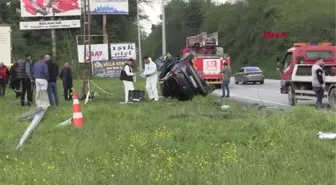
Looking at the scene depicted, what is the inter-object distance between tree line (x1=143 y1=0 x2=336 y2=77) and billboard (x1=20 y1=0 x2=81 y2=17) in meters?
23.6

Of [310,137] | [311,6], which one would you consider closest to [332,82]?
[310,137]

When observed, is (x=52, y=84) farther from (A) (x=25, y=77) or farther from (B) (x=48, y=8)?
(B) (x=48, y=8)

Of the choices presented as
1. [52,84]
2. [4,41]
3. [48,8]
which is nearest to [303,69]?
[52,84]

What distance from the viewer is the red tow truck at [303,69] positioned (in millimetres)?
17406

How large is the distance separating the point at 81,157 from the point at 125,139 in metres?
1.33

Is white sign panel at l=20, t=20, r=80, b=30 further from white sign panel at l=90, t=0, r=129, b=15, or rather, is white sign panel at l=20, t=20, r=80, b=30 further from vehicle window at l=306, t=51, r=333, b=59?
vehicle window at l=306, t=51, r=333, b=59

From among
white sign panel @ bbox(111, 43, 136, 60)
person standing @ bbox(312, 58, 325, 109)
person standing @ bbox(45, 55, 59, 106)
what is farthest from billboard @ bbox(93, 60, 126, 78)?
person standing @ bbox(312, 58, 325, 109)

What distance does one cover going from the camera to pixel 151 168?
662 centimetres

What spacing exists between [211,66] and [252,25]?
45.8 m

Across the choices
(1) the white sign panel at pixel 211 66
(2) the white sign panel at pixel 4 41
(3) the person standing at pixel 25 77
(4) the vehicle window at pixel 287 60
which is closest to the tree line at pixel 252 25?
(1) the white sign panel at pixel 211 66

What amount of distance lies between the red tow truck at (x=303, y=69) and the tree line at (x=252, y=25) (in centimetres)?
3531

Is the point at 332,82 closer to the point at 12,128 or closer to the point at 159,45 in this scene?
the point at 12,128

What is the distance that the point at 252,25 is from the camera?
248ft

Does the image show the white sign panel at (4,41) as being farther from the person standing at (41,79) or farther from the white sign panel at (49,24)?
the person standing at (41,79)
